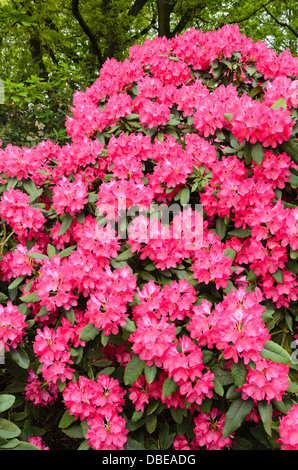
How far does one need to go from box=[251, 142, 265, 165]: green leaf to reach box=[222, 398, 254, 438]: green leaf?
0.93m

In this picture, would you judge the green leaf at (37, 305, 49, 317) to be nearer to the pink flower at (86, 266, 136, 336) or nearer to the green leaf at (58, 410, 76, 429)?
the pink flower at (86, 266, 136, 336)

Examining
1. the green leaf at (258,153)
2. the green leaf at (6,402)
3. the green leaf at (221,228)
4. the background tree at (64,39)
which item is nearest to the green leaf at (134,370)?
the green leaf at (6,402)

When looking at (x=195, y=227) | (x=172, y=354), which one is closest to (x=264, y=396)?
(x=172, y=354)

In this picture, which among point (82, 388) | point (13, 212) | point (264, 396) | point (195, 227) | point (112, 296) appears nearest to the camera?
point (264, 396)

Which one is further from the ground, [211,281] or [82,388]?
[211,281]

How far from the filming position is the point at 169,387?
1.43 meters

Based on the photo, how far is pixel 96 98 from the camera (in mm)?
2680

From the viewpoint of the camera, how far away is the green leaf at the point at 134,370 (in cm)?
147

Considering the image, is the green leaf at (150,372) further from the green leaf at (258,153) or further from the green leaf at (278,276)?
the green leaf at (258,153)

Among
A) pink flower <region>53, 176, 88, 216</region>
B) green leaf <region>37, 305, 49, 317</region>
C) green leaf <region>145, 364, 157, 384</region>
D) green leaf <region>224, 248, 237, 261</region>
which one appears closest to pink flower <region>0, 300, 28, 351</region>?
green leaf <region>37, 305, 49, 317</region>

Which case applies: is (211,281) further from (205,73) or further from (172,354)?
(205,73)

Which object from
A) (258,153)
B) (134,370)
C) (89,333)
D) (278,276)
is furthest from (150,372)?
(258,153)

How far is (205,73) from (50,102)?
2.60 m

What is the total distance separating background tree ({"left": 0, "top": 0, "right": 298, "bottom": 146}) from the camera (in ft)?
14.2
